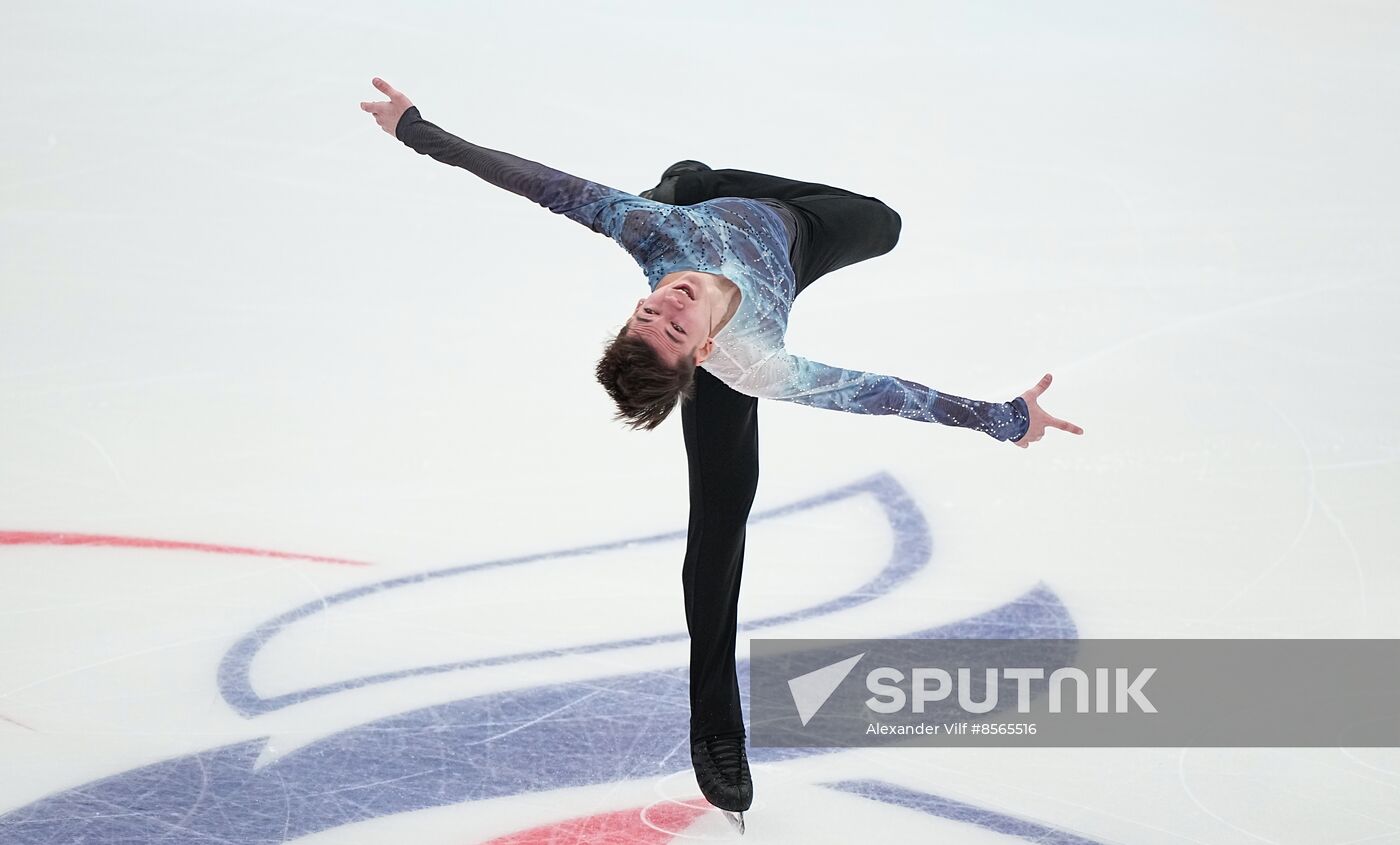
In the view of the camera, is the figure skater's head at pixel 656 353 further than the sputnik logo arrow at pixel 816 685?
No

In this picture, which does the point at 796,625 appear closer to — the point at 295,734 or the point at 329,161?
the point at 295,734

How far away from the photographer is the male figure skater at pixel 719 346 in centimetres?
270

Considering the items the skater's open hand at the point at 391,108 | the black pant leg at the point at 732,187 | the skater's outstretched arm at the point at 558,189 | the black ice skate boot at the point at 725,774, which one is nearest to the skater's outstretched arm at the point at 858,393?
the skater's outstretched arm at the point at 558,189

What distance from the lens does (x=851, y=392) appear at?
2.87m

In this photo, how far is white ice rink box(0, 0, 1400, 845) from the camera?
320cm

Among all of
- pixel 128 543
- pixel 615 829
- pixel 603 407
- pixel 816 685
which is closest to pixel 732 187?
pixel 816 685

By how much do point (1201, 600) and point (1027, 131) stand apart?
2730mm

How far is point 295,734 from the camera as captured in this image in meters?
3.30

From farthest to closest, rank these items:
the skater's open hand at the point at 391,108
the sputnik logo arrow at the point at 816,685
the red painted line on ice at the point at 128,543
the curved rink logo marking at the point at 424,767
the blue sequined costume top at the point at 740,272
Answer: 1. the red painted line on ice at the point at 128,543
2. the sputnik logo arrow at the point at 816,685
3. the skater's open hand at the point at 391,108
4. the curved rink logo marking at the point at 424,767
5. the blue sequined costume top at the point at 740,272

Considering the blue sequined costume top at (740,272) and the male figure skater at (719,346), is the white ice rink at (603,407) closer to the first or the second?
the male figure skater at (719,346)

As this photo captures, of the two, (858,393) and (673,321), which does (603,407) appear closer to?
(858,393)

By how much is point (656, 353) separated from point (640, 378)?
0.06 meters

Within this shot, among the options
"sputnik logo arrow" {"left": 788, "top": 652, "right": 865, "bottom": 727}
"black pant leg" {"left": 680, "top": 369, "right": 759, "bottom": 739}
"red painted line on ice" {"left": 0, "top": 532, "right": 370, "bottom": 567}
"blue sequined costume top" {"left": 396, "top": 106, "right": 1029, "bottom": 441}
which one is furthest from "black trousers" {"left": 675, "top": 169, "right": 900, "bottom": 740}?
"red painted line on ice" {"left": 0, "top": 532, "right": 370, "bottom": 567}

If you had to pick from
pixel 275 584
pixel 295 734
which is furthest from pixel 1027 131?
pixel 295 734
